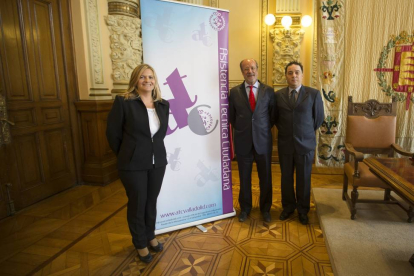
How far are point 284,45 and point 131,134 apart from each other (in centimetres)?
334

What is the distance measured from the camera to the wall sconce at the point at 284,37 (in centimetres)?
427

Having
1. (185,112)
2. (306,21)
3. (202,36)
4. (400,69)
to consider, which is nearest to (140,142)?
(185,112)

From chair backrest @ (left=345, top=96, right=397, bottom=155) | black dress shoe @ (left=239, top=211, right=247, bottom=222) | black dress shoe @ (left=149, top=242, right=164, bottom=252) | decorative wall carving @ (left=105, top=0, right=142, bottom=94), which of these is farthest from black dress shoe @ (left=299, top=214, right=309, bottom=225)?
decorative wall carving @ (left=105, top=0, right=142, bottom=94)

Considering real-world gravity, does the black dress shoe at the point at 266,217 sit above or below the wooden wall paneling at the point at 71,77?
below

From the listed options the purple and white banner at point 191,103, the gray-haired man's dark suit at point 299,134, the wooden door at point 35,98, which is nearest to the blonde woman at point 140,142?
the purple and white banner at point 191,103

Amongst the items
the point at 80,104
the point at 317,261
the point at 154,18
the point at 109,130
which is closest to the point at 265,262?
the point at 317,261

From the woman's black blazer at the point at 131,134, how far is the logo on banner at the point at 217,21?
1069 mm

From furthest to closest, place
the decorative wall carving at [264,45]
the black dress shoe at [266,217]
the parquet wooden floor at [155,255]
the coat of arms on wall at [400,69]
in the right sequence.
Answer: the decorative wall carving at [264,45] → the coat of arms on wall at [400,69] → the black dress shoe at [266,217] → the parquet wooden floor at [155,255]

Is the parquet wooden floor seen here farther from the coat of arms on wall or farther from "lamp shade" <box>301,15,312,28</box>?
"lamp shade" <box>301,15,312,28</box>

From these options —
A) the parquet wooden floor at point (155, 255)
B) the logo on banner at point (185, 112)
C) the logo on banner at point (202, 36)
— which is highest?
the logo on banner at point (202, 36)

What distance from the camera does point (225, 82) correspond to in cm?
257

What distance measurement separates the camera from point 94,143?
372cm

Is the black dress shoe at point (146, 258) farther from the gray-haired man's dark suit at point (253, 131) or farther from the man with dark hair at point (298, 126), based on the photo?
the man with dark hair at point (298, 126)

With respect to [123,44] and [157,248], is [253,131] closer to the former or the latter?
[157,248]
